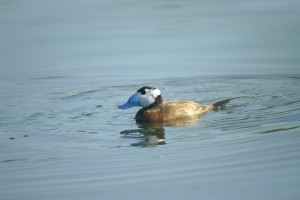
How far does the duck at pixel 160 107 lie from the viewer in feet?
46.4

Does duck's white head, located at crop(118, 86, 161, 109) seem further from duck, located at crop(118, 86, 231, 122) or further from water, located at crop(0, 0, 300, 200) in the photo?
water, located at crop(0, 0, 300, 200)

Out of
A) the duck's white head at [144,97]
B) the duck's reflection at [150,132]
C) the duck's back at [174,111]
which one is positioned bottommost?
the duck's reflection at [150,132]

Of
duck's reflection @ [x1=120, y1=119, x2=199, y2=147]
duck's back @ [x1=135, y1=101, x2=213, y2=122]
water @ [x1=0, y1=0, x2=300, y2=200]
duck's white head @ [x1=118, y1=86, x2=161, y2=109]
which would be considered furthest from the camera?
duck's white head @ [x1=118, y1=86, x2=161, y2=109]

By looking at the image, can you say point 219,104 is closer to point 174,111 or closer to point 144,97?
point 174,111

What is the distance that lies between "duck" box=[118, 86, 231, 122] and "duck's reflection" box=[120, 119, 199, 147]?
150 millimetres

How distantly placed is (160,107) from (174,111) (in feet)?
1.12

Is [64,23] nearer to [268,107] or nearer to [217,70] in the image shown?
[217,70]

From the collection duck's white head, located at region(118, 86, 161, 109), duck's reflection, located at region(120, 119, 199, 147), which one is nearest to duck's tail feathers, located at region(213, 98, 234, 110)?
duck's reflection, located at region(120, 119, 199, 147)

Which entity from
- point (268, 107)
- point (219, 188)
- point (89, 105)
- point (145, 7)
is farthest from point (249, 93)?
point (145, 7)

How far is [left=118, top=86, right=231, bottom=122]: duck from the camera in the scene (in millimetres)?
14148

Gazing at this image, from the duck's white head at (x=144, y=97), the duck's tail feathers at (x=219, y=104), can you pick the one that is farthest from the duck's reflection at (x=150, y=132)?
the duck's tail feathers at (x=219, y=104)

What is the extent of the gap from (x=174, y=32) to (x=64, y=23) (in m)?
3.04

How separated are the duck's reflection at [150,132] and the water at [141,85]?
0.12ft

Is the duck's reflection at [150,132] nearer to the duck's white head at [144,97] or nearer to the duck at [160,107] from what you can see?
the duck at [160,107]
